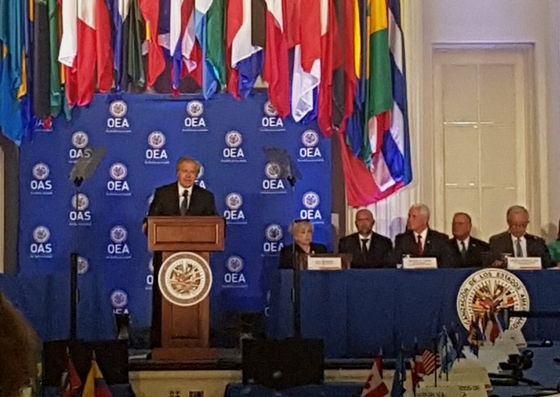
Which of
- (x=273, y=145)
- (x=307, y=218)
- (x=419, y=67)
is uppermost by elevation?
(x=419, y=67)

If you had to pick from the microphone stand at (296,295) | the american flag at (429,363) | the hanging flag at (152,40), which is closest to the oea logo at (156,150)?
the hanging flag at (152,40)

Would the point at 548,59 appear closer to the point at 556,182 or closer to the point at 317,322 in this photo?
the point at 556,182

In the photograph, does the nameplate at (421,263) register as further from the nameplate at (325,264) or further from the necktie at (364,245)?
the necktie at (364,245)

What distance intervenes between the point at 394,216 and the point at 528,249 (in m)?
1.63

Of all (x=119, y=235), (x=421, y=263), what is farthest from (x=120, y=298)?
(x=421, y=263)

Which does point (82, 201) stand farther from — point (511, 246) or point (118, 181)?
point (511, 246)

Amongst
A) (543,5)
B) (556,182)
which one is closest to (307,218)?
(556,182)

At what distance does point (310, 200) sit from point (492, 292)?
254 centimetres

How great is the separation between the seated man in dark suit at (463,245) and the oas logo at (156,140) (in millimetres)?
2593

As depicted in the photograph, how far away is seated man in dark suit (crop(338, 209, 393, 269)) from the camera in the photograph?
7.43 m

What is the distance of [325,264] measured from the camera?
21.0ft

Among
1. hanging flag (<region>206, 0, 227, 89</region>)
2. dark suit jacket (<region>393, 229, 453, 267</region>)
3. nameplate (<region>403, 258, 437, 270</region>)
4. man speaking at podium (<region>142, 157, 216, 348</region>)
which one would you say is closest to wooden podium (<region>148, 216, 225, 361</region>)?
man speaking at podium (<region>142, 157, 216, 348</region>)

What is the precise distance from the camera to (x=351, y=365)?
574 cm

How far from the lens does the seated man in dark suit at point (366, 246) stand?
7.43m
